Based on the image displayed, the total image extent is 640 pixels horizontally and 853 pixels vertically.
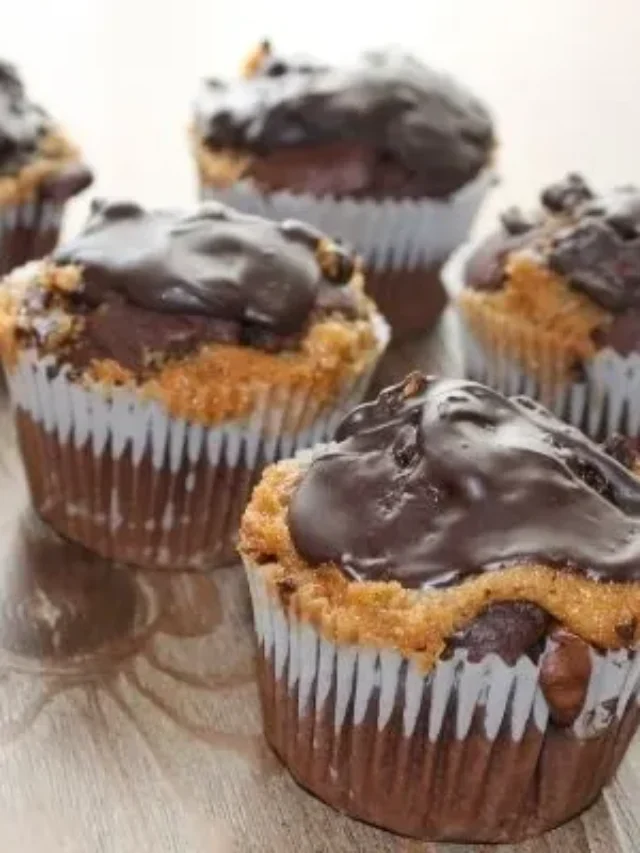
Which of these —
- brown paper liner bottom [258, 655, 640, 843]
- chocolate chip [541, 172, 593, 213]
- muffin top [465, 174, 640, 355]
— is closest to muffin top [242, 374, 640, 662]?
brown paper liner bottom [258, 655, 640, 843]

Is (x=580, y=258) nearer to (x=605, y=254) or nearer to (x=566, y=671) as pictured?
(x=605, y=254)

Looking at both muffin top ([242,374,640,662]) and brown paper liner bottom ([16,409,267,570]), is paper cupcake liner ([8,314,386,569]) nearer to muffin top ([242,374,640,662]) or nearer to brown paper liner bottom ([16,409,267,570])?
brown paper liner bottom ([16,409,267,570])

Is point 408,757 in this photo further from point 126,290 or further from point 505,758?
point 126,290

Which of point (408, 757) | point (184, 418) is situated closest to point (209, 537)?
point (184, 418)

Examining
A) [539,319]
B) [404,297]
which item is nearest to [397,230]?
[404,297]

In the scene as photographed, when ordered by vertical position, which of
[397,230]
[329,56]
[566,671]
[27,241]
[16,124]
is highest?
[566,671]

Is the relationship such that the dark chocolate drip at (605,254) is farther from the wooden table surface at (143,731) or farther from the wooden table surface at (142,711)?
the wooden table surface at (143,731)
